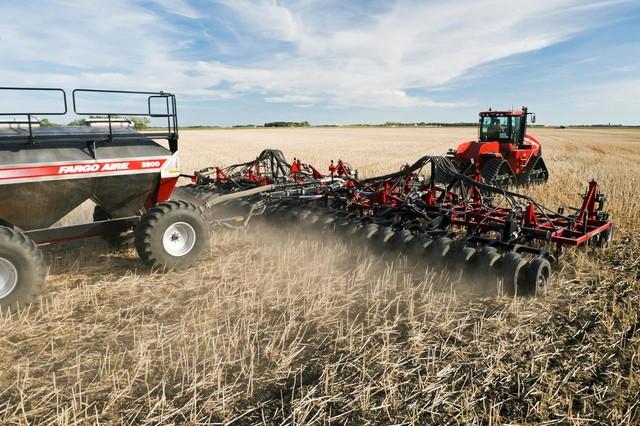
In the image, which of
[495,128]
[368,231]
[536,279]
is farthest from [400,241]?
[495,128]

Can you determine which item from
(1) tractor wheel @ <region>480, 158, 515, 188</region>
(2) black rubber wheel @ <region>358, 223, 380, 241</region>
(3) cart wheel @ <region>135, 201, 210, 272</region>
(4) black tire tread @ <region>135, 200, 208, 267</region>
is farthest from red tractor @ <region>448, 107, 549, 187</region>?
(4) black tire tread @ <region>135, 200, 208, 267</region>

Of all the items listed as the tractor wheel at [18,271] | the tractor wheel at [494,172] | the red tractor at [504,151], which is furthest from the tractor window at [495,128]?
the tractor wheel at [18,271]

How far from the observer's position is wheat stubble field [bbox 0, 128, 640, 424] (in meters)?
3.05

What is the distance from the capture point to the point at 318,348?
12.6ft

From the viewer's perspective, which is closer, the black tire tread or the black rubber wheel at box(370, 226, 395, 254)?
the black tire tread

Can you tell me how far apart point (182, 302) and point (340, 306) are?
69.0 inches

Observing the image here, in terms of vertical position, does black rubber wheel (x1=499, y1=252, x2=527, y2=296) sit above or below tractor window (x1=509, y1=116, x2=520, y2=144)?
below

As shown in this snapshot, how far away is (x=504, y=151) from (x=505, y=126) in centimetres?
85

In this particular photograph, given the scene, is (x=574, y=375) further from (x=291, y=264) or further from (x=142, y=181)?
(x=142, y=181)

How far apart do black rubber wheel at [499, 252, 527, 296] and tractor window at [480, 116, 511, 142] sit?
9251 mm

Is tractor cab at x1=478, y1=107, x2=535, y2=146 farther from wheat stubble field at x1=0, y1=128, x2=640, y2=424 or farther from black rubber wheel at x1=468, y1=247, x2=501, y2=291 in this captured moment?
black rubber wheel at x1=468, y1=247, x2=501, y2=291

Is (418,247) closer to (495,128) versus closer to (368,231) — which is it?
(368,231)

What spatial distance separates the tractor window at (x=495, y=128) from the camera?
13.3m

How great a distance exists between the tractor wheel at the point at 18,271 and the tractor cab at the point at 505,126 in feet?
41.0
